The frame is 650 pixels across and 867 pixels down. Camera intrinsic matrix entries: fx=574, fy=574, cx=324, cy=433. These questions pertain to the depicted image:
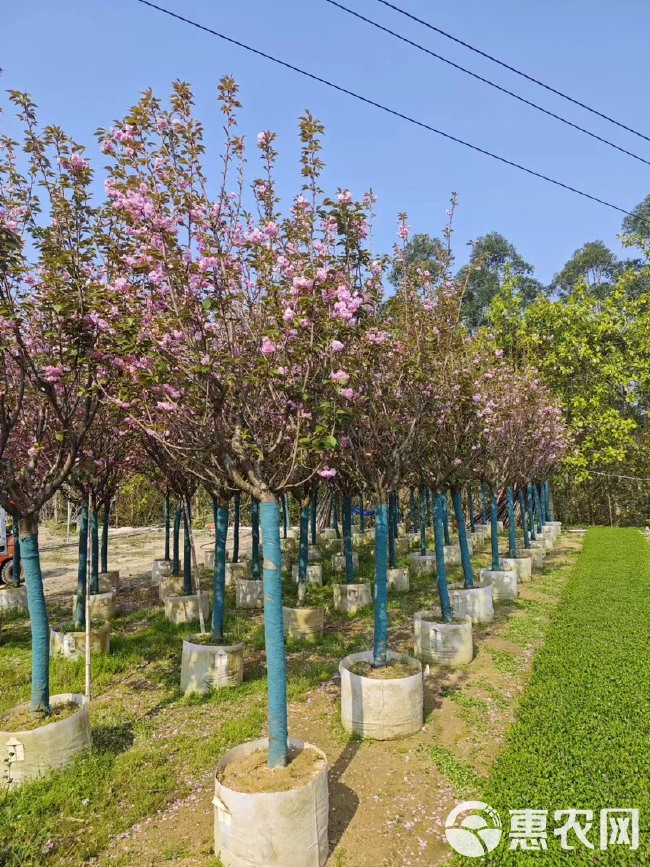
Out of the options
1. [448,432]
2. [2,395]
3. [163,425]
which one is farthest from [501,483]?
[2,395]

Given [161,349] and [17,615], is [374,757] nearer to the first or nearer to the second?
[161,349]

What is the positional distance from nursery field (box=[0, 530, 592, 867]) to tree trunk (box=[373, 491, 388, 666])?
936 mm

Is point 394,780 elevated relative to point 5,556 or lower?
lower

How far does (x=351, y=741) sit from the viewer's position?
6410mm

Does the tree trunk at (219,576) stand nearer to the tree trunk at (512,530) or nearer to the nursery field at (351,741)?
the nursery field at (351,741)

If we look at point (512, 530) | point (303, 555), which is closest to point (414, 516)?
point (512, 530)

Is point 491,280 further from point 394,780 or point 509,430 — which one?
point 394,780

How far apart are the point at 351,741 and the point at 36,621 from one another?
372cm

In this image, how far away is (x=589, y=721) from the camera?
654 centimetres

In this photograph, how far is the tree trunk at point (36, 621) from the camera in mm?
6102

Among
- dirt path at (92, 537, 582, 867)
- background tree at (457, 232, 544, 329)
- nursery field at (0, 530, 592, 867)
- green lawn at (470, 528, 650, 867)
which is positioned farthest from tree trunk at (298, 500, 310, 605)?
background tree at (457, 232, 544, 329)

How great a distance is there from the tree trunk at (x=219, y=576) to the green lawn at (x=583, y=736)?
4368 mm

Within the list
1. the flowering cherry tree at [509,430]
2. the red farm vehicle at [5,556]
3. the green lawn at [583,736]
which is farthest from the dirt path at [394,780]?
the red farm vehicle at [5,556]

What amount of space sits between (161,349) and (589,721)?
6240mm
